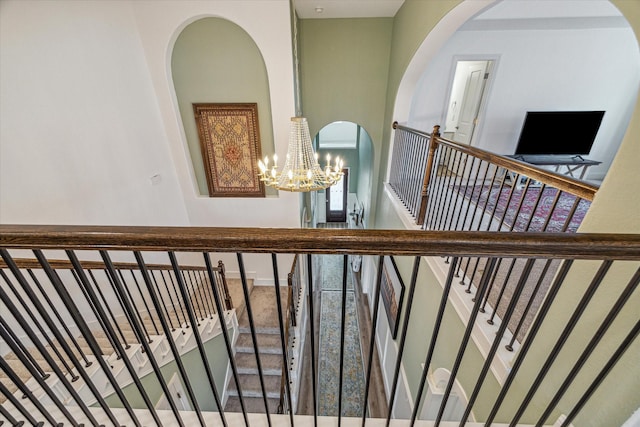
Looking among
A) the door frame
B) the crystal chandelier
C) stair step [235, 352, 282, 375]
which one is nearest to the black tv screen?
the door frame

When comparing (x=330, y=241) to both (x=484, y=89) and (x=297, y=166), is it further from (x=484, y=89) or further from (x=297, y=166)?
(x=484, y=89)

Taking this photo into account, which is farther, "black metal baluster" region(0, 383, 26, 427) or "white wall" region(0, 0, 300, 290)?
"white wall" region(0, 0, 300, 290)

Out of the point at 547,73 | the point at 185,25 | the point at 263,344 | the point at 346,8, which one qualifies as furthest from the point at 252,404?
the point at 547,73

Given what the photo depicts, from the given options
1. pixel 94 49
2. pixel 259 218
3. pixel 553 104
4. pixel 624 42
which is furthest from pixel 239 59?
pixel 624 42

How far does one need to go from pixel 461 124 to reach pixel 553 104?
1396 mm

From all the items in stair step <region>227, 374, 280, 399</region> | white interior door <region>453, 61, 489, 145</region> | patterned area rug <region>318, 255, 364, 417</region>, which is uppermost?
white interior door <region>453, 61, 489, 145</region>

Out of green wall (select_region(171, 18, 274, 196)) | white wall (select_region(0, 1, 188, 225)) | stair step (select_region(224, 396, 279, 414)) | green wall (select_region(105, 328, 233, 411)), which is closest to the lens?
white wall (select_region(0, 1, 188, 225))

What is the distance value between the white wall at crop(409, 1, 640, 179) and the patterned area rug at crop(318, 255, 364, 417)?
171 inches

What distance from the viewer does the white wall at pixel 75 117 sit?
78.8 inches

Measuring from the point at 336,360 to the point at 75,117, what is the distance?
5.23m

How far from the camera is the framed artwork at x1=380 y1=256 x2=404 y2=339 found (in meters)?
3.05

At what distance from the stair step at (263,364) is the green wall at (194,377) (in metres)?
0.26

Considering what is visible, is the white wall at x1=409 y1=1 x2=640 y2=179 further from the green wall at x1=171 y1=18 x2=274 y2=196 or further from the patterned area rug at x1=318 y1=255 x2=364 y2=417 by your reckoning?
the patterned area rug at x1=318 y1=255 x2=364 y2=417

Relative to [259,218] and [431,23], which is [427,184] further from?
[259,218]
